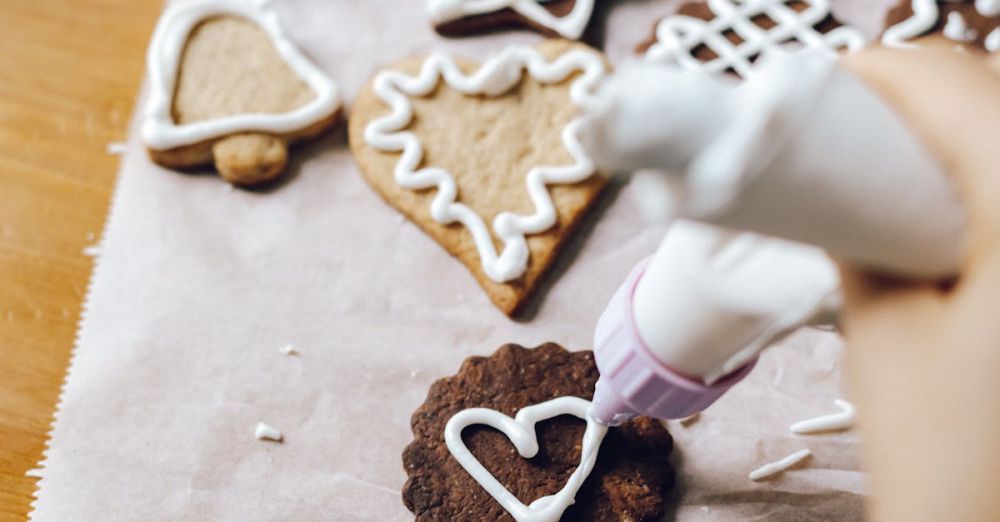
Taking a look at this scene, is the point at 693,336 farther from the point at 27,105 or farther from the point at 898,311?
the point at 27,105

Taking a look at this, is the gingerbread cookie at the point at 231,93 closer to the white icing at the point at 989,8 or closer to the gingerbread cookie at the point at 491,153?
the gingerbread cookie at the point at 491,153

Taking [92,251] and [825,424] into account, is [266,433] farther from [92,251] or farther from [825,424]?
[825,424]

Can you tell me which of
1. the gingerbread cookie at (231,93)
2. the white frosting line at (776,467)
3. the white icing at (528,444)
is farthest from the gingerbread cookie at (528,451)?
the gingerbread cookie at (231,93)

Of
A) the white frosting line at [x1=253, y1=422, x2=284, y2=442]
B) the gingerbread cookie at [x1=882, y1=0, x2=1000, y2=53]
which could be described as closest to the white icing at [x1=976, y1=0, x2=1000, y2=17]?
the gingerbread cookie at [x1=882, y1=0, x2=1000, y2=53]

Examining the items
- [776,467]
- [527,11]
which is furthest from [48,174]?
[776,467]

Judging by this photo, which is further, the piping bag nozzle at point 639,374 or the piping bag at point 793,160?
the piping bag nozzle at point 639,374

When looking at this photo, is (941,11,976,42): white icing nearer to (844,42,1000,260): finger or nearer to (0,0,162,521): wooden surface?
(844,42,1000,260): finger

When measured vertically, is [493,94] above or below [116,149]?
above
